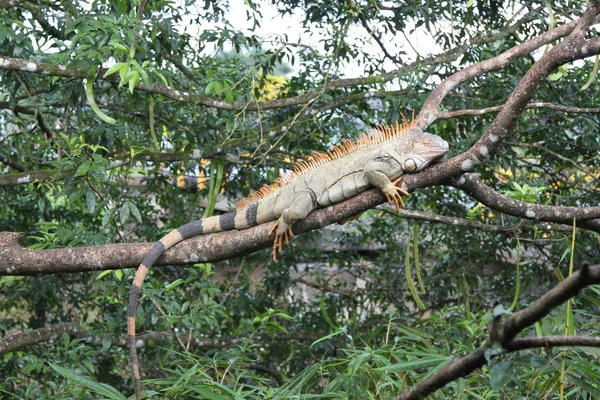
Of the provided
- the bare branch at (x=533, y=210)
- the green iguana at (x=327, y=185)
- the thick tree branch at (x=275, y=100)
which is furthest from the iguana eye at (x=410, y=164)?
the thick tree branch at (x=275, y=100)

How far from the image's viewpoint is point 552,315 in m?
3.59

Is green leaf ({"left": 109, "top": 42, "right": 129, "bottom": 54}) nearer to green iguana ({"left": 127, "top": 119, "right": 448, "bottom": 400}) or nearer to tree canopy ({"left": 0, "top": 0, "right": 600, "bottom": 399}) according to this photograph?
tree canopy ({"left": 0, "top": 0, "right": 600, "bottom": 399})

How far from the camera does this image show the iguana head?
122 inches

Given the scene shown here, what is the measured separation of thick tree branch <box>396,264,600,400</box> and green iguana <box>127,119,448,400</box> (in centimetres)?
129

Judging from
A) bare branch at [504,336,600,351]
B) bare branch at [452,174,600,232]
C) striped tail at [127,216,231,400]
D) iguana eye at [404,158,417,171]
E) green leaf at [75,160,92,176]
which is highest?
green leaf at [75,160,92,176]

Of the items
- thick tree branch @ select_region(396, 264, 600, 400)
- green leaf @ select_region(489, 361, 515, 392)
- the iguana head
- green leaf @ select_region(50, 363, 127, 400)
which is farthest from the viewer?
the iguana head

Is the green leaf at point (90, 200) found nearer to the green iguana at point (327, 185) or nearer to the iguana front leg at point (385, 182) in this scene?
the green iguana at point (327, 185)

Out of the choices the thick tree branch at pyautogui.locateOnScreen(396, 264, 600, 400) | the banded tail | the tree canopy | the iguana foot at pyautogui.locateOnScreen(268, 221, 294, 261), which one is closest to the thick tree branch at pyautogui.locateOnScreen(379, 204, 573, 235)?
the tree canopy

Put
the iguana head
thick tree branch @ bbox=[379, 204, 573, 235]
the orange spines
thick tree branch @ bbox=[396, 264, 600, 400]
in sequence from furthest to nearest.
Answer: thick tree branch @ bbox=[379, 204, 573, 235]
the orange spines
the iguana head
thick tree branch @ bbox=[396, 264, 600, 400]

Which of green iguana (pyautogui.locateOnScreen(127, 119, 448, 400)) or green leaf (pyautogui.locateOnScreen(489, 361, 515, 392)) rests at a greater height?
green iguana (pyautogui.locateOnScreen(127, 119, 448, 400))

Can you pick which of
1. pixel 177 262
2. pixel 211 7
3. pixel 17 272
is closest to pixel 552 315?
pixel 177 262

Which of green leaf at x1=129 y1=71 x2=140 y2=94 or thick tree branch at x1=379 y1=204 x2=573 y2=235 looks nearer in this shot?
green leaf at x1=129 y1=71 x2=140 y2=94

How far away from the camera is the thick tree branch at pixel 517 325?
56.8 inches

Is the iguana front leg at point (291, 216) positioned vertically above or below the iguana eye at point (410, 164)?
below
